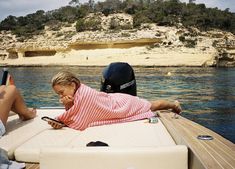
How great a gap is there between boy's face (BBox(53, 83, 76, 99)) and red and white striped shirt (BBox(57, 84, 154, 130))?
6 centimetres

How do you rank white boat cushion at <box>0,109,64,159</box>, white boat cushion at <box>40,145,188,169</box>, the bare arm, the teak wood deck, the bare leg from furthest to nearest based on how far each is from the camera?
1. the bare arm
2. the bare leg
3. white boat cushion at <box>0,109,64,159</box>
4. white boat cushion at <box>40,145,188,169</box>
5. the teak wood deck

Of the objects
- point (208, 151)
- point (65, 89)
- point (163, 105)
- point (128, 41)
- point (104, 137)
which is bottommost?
point (128, 41)

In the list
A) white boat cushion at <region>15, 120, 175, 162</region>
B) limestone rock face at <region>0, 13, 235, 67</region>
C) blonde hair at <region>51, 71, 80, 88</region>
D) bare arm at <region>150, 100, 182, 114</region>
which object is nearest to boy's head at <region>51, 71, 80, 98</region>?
blonde hair at <region>51, 71, 80, 88</region>

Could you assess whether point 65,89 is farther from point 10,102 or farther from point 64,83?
point 10,102

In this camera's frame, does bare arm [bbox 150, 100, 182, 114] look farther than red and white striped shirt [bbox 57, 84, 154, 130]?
Yes

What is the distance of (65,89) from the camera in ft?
12.4

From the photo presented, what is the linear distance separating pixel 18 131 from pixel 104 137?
895 millimetres

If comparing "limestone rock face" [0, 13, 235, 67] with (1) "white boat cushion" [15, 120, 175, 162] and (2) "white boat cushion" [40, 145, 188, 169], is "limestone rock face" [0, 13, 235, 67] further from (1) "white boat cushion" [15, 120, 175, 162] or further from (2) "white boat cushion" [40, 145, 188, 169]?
(2) "white boat cushion" [40, 145, 188, 169]

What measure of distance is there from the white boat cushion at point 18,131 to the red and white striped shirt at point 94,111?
28 cm

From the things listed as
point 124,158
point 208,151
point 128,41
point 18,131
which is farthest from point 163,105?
point 128,41

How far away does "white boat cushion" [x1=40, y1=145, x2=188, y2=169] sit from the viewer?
2322mm

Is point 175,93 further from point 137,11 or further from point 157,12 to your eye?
point 137,11

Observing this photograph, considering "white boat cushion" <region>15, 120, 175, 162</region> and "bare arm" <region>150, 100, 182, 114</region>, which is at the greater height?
"white boat cushion" <region>15, 120, 175, 162</region>

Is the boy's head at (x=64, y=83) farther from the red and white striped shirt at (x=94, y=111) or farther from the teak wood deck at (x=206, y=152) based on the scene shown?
the teak wood deck at (x=206, y=152)
